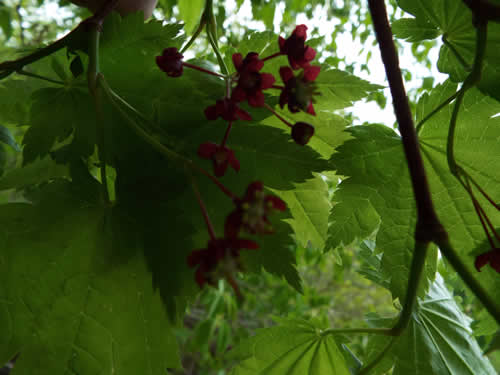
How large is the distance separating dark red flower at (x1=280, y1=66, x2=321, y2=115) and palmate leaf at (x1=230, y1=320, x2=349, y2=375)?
39cm

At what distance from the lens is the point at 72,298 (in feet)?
1.74

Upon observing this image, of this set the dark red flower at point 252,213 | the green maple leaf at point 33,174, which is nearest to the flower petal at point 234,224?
the dark red flower at point 252,213

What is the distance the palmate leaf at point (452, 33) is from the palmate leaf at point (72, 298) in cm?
50

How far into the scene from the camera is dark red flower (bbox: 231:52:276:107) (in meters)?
0.43

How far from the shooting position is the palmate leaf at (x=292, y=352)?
2.20 ft

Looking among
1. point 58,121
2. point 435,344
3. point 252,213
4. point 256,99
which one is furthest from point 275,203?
point 435,344

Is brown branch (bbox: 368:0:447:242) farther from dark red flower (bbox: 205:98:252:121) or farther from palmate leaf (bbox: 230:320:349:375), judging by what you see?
palmate leaf (bbox: 230:320:349:375)

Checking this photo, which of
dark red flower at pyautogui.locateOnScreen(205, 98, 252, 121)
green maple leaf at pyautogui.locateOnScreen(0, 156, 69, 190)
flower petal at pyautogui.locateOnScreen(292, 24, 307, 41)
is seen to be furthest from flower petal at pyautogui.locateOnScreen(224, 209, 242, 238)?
green maple leaf at pyautogui.locateOnScreen(0, 156, 69, 190)

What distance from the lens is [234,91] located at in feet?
1.43

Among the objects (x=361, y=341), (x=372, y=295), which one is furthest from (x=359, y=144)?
(x=372, y=295)

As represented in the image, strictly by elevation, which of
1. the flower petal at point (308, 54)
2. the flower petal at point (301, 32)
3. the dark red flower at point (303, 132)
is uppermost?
the flower petal at point (301, 32)

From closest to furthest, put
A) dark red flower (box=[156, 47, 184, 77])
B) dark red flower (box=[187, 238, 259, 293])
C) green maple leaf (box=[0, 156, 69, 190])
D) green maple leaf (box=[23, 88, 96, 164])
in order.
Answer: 1. dark red flower (box=[187, 238, 259, 293])
2. dark red flower (box=[156, 47, 184, 77])
3. green maple leaf (box=[23, 88, 96, 164])
4. green maple leaf (box=[0, 156, 69, 190])

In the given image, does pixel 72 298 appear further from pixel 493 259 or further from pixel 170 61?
pixel 493 259

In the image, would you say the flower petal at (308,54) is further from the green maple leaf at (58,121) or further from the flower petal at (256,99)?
the green maple leaf at (58,121)
